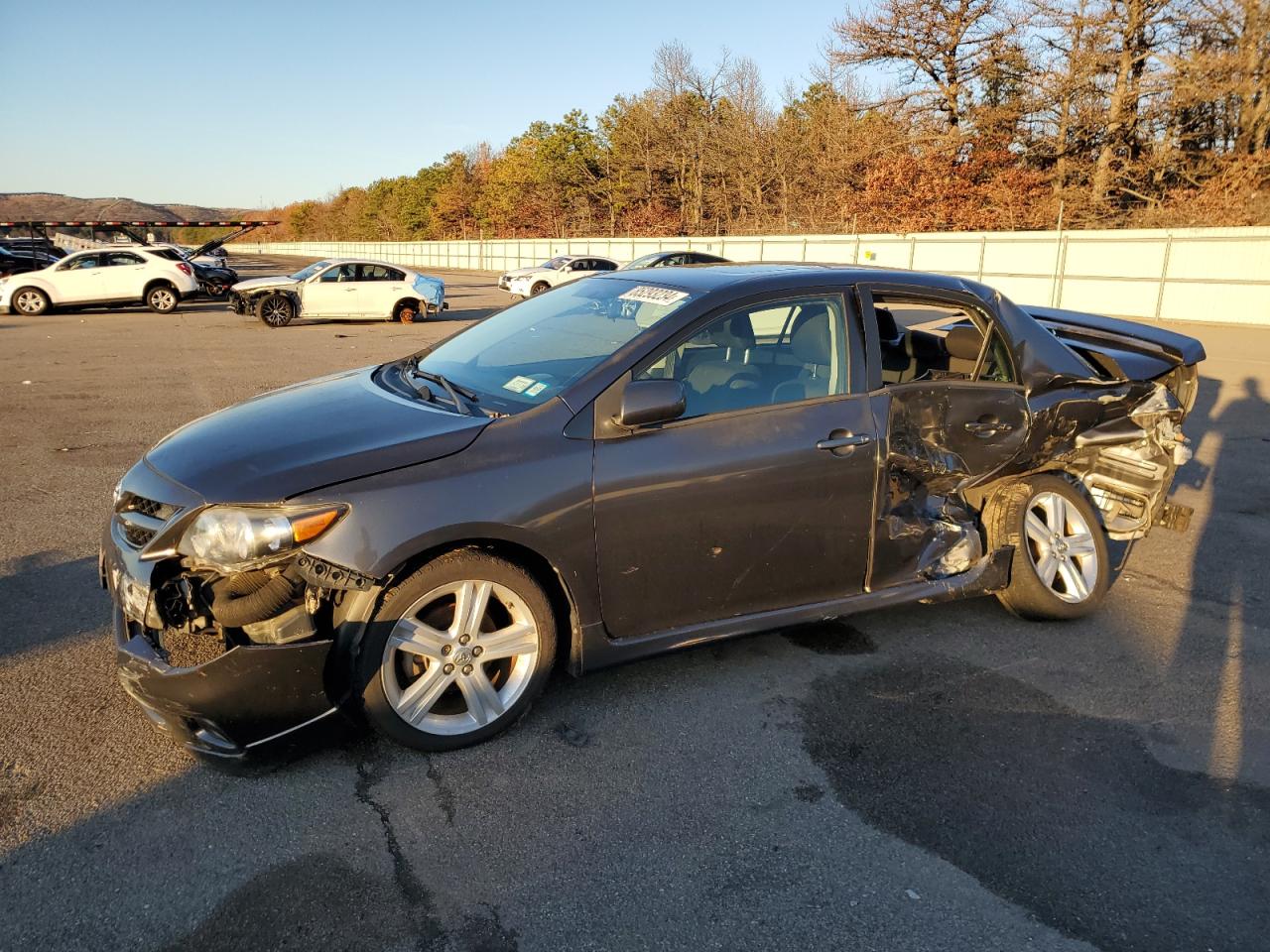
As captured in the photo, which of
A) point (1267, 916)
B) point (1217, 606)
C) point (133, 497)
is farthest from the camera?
point (1217, 606)

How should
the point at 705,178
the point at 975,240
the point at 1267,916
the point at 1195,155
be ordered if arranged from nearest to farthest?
the point at 1267,916, the point at 975,240, the point at 1195,155, the point at 705,178

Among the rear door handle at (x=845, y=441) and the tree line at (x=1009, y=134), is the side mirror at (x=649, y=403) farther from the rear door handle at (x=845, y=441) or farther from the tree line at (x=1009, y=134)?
the tree line at (x=1009, y=134)

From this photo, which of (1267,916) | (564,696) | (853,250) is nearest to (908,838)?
(1267,916)

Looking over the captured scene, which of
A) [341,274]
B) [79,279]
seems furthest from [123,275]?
[341,274]

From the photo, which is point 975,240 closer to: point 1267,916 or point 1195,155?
point 1195,155

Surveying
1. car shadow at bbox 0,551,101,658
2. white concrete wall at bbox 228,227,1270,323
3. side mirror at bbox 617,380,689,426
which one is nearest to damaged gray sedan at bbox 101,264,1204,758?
side mirror at bbox 617,380,689,426

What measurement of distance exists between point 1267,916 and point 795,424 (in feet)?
7.25

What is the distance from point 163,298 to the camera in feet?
76.3

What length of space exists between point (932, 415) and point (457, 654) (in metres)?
2.47

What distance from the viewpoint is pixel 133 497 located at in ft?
11.2

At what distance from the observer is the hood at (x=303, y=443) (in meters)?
3.07

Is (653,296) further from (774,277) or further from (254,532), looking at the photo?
(254,532)

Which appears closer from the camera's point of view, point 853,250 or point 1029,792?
→ point 1029,792

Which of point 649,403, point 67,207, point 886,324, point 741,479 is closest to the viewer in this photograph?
point 649,403
